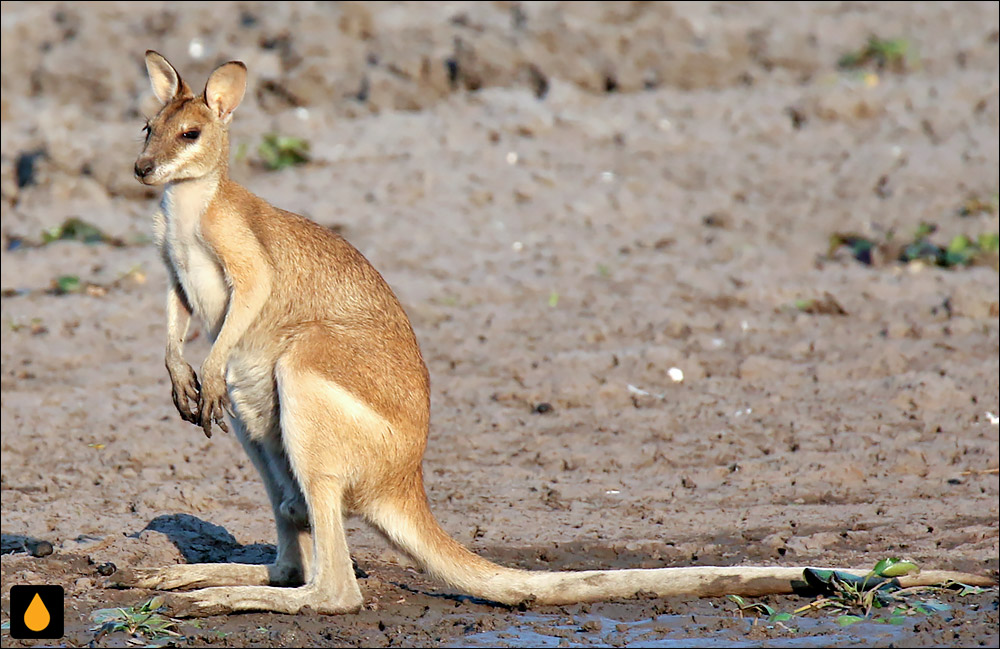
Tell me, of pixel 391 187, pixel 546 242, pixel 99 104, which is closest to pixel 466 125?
pixel 391 187

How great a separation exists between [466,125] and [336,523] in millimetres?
6148

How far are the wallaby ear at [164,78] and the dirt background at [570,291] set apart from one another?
1.66 meters

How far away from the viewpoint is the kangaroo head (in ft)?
14.6

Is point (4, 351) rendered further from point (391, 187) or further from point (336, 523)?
point (336, 523)

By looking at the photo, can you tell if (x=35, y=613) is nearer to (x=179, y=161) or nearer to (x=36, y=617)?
(x=36, y=617)

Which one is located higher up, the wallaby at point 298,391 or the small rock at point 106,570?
the wallaby at point 298,391

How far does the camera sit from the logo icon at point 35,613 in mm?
4090

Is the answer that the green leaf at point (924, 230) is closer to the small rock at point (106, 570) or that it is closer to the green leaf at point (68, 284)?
the green leaf at point (68, 284)

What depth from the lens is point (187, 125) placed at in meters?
4.53

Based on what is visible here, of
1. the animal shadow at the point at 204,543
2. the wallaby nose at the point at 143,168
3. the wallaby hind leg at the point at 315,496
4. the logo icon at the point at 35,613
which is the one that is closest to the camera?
the logo icon at the point at 35,613

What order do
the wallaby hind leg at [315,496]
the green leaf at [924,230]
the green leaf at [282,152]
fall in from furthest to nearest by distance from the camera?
the green leaf at [282,152]
the green leaf at [924,230]
the wallaby hind leg at [315,496]

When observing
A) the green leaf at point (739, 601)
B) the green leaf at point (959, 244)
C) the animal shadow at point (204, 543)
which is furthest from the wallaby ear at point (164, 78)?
the green leaf at point (959, 244)

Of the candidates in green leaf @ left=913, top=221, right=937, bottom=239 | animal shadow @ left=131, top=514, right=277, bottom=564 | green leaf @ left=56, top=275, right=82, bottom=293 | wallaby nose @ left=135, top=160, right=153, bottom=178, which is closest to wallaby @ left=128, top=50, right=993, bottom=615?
wallaby nose @ left=135, top=160, right=153, bottom=178

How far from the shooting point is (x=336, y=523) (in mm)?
4285
